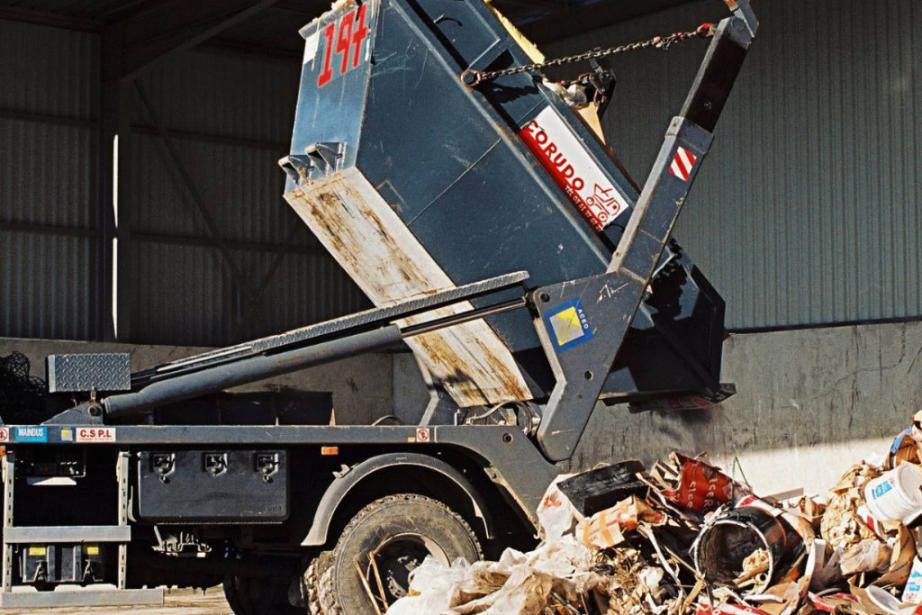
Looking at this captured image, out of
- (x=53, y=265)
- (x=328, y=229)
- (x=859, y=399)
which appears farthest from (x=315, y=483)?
(x=53, y=265)

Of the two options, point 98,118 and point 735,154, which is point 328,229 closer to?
point 735,154

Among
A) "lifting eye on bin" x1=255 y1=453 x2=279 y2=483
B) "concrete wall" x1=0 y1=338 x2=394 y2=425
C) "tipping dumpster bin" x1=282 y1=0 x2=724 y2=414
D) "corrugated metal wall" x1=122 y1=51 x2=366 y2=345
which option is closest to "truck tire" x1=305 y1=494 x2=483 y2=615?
"lifting eye on bin" x1=255 y1=453 x2=279 y2=483

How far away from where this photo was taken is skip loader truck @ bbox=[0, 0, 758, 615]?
767cm

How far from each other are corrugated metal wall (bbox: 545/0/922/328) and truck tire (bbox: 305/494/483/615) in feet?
23.6

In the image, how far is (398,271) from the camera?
854 cm

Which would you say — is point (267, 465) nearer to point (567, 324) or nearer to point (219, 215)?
point (567, 324)

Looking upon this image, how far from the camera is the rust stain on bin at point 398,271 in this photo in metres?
8.24

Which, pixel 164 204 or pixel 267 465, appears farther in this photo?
pixel 164 204

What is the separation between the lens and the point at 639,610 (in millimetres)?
7293

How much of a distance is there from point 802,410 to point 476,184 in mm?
6939

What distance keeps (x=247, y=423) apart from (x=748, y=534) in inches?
115

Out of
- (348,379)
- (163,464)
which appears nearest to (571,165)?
(163,464)

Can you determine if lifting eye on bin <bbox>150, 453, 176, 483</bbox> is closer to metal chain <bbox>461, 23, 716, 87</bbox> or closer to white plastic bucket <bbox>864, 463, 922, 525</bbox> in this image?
metal chain <bbox>461, 23, 716, 87</bbox>

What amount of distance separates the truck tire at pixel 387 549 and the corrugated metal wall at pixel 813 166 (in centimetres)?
718
